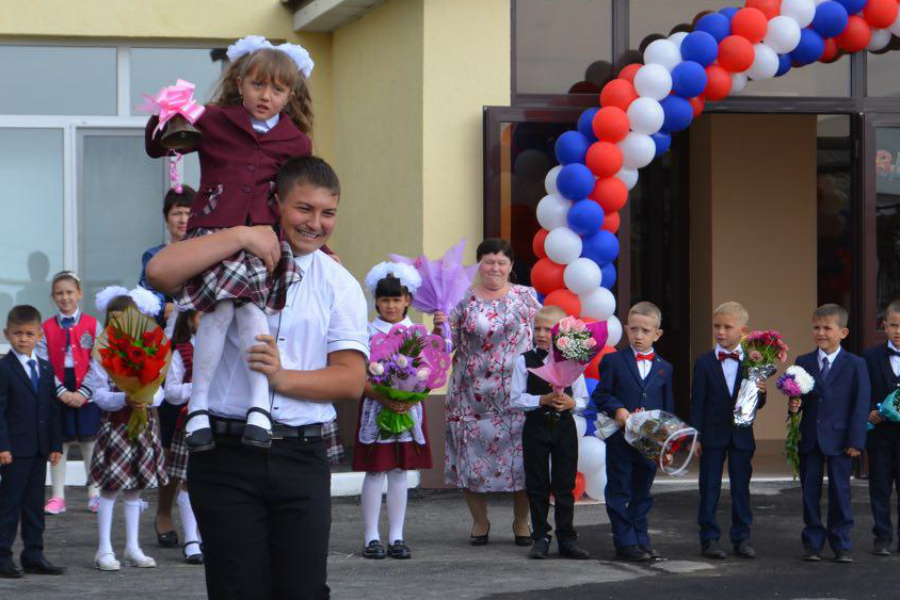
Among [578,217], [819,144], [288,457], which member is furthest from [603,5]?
[288,457]

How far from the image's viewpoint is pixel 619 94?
1000cm

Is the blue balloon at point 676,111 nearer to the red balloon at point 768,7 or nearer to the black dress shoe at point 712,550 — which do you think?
the red balloon at point 768,7

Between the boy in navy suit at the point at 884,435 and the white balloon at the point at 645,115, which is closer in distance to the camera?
the boy in navy suit at the point at 884,435

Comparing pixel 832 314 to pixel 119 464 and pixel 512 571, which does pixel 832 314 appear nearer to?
pixel 512 571

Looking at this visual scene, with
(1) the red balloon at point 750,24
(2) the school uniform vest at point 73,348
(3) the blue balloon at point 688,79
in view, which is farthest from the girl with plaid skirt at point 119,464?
(1) the red balloon at point 750,24

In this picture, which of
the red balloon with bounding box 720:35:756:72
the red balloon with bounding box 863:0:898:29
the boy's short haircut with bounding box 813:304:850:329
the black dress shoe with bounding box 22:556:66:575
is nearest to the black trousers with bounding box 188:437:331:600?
the black dress shoe with bounding box 22:556:66:575

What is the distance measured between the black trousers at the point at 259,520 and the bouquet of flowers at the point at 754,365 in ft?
14.9

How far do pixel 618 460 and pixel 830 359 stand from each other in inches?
54.2

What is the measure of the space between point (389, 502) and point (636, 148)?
3100 millimetres

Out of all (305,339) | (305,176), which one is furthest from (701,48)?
(305,339)

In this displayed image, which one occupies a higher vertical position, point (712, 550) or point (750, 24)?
point (750, 24)

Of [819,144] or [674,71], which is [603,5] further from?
[819,144]

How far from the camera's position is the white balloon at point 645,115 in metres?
9.85

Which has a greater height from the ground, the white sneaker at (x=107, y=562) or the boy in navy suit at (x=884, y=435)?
the boy in navy suit at (x=884, y=435)
